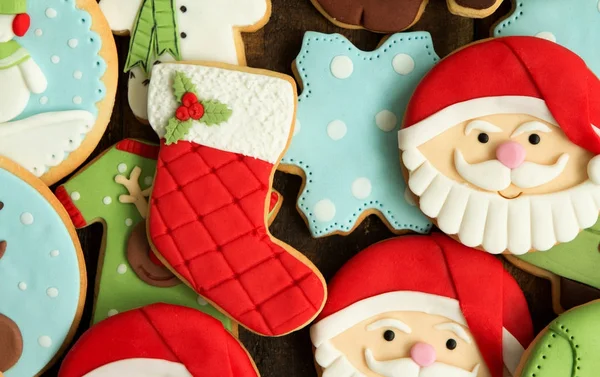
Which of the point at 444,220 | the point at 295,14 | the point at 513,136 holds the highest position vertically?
the point at 295,14

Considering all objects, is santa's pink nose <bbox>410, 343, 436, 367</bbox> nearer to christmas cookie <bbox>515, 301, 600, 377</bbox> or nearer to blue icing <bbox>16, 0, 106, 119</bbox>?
christmas cookie <bbox>515, 301, 600, 377</bbox>

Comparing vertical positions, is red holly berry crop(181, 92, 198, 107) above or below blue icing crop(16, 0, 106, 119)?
below

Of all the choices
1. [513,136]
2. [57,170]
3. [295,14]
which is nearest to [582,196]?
[513,136]

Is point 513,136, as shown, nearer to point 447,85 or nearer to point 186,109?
point 447,85

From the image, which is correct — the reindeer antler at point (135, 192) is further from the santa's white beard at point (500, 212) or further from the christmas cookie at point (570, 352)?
the christmas cookie at point (570, 352)

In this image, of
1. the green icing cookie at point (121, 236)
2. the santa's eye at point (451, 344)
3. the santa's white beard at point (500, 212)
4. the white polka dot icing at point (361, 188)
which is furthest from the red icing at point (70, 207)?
the santa's eye at point (451, 344)

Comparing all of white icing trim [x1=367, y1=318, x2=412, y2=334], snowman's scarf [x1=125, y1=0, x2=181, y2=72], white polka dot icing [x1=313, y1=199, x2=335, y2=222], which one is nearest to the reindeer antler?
snowman's scarf [x1=125, y1=0, x2=181, y2=72]
